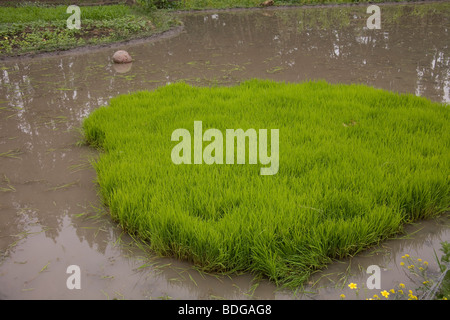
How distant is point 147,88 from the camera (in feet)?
18.0

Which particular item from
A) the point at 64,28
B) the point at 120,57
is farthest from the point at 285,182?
the point at 64,28

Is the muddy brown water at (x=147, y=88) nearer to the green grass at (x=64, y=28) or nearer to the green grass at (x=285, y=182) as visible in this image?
the green grass at (x=285, y=182)

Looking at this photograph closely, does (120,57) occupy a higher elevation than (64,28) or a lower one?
lower

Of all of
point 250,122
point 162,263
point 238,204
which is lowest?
point 162,263

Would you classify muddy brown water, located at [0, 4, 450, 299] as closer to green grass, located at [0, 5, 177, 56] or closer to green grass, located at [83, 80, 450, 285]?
green grass, located at [83, 80, 450, 285]

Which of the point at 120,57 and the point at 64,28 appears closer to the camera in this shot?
the point at 120,57

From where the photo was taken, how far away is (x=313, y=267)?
6.98 feet

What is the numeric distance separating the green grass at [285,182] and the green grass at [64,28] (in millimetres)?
5201

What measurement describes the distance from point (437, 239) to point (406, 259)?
0.35 m

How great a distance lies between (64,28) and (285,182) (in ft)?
28.6

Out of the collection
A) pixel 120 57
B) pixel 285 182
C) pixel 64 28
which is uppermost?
pixel 64 28

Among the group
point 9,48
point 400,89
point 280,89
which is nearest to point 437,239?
point 280,89

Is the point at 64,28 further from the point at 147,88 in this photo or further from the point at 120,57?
the point at 147,88

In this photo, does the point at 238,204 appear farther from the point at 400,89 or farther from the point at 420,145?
the point at 400,89
